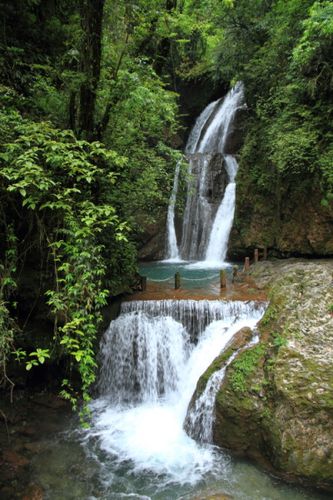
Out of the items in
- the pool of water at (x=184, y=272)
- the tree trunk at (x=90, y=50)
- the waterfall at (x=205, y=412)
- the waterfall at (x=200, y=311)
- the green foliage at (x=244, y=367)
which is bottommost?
the waterfall at (x=205, y=412)

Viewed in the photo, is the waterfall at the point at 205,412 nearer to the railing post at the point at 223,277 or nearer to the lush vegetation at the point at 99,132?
the lush vegetation at the point at 99,132

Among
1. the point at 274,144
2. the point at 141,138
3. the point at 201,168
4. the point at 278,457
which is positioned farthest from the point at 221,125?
the point at 278,457

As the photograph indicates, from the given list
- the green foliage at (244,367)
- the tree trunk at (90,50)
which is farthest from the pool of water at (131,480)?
the tree trunk at (90,50)

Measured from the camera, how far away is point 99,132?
275 inches

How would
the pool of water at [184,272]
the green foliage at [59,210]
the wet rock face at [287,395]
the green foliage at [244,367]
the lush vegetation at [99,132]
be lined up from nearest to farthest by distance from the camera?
the green foliage at [59,210] → the lush vegetation at [99,132] → the wet rock face at [287,395] → the green foliage at [244,367] → the pool of water at [184,272]

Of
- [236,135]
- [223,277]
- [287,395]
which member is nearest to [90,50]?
[223,277]

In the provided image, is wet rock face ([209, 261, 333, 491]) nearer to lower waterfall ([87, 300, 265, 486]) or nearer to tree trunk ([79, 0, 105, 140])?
lower waterfall ([87, 300, 265, 486])

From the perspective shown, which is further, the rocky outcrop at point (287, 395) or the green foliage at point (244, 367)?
the green foliage at point (244, 367)

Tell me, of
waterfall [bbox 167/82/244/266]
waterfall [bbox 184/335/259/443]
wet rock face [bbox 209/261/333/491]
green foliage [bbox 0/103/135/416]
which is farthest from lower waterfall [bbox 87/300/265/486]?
waterfall [bbox 167/82/244/266]

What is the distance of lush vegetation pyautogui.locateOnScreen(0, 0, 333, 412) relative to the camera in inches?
178

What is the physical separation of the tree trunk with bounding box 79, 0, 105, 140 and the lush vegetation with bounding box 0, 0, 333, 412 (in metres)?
0.02

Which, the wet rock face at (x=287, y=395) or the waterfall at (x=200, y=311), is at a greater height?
the waterfall at (x=200, y=311)

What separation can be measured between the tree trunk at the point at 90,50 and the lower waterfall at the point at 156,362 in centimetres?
420

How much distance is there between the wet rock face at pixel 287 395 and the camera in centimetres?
511
